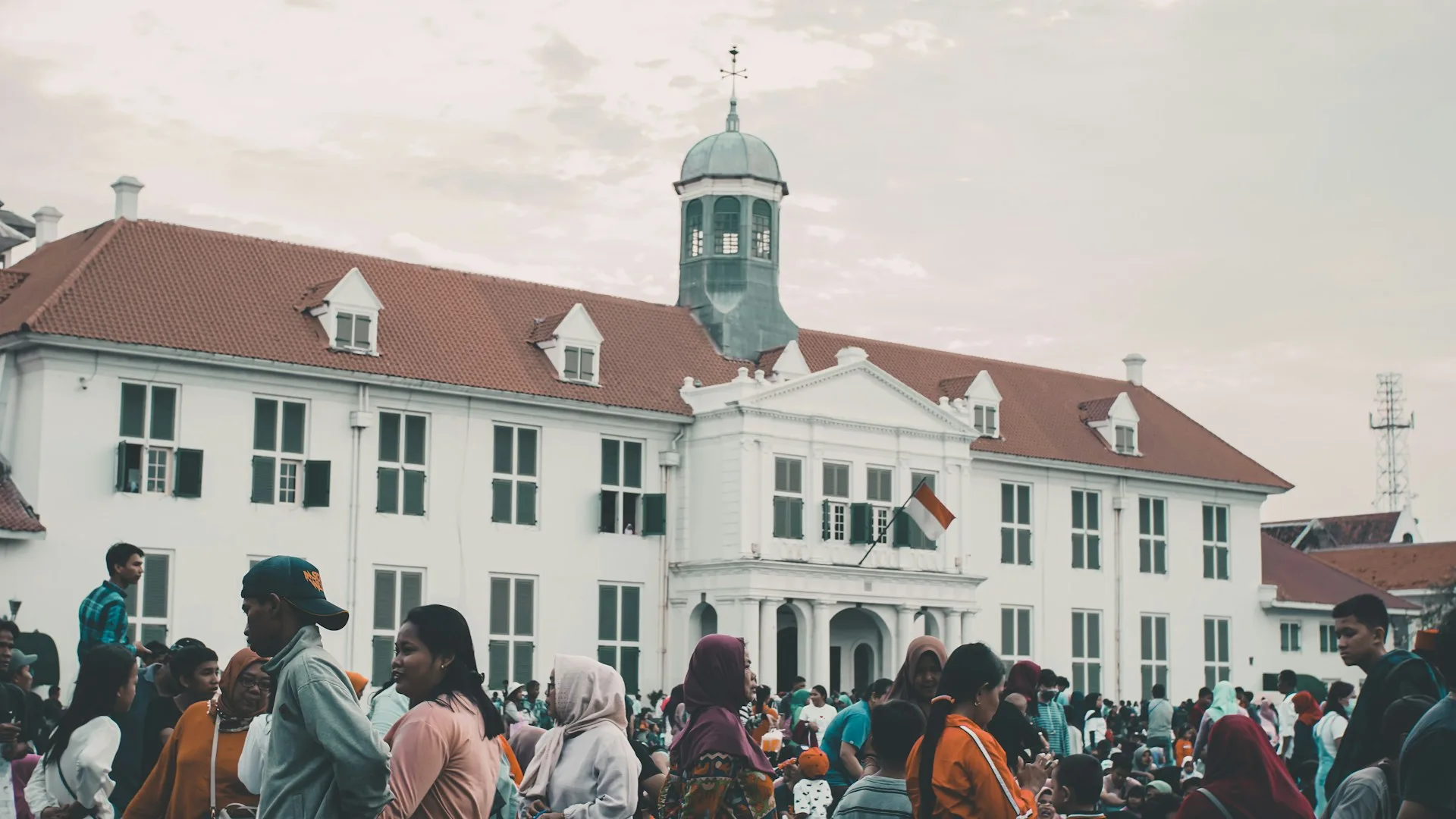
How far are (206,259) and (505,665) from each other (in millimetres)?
9565

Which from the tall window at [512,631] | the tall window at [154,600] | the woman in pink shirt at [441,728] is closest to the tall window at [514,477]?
the tall window at [512,631]

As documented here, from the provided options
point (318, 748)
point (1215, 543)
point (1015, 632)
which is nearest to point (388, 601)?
point (1015, 632)

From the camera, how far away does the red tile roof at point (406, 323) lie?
3181 cm

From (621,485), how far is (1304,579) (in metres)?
23.8

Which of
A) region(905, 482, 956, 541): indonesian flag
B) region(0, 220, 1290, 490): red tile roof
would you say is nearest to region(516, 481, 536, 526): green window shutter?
region(0, 220, 1290, 490): red tile roof

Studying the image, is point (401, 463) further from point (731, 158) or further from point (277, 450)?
point (731, 158)

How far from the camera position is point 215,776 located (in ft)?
22.7

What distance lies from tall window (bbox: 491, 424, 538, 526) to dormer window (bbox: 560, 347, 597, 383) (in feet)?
5.29

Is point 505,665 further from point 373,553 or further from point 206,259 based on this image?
point 206,259

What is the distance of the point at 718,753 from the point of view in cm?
800

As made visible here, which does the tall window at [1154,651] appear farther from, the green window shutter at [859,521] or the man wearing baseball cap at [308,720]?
the man wearing baseball cap at [308,720]

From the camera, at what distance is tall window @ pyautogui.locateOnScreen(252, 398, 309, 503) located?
32.4 metres

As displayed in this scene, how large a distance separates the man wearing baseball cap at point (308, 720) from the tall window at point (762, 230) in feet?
121

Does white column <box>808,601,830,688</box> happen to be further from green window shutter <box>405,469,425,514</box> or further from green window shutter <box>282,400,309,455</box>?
green window shutter <box>282,400,309,455</box>
